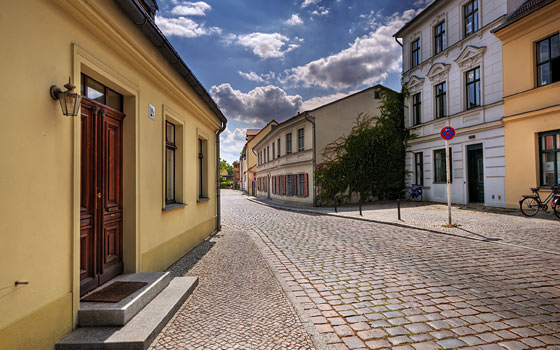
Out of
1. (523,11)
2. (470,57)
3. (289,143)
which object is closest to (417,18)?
(470,57)

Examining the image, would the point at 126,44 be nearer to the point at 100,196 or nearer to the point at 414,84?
the point at 100,196

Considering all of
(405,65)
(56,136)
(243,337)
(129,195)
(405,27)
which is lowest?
(243,337)

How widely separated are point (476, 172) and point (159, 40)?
606 inches

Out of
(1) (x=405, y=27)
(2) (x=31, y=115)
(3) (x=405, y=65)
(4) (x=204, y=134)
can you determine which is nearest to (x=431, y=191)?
(3) (x=405, y=65)

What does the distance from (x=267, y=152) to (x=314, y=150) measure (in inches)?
451

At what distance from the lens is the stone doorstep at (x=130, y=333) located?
276 cm

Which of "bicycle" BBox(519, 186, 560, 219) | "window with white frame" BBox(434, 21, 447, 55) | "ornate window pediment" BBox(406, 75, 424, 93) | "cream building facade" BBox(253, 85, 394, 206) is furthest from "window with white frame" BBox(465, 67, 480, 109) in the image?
"cream building facade" BBox(253, 85, 394, 206)

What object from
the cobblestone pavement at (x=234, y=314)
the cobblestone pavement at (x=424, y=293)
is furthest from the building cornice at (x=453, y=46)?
the cobblestone pavement at (x=234, y=314)

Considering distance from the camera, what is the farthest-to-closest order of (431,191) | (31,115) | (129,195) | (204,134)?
(431,191) → (204,134) → (129,195) → (31,115)

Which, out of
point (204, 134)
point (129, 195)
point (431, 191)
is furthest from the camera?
point (431, 191)

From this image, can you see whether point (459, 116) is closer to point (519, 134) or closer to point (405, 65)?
point (519, 134)

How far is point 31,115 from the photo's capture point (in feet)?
8.50

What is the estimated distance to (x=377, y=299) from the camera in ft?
12.8

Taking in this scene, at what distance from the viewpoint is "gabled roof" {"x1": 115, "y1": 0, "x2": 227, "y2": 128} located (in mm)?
3926
